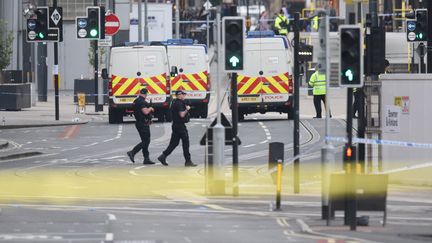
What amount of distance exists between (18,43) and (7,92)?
765 inches

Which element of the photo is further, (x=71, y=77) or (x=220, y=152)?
(x=71, y=77)

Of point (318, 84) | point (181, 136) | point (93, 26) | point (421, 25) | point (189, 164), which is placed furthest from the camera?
point (93, 26)

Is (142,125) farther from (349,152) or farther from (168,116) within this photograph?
(168,116)

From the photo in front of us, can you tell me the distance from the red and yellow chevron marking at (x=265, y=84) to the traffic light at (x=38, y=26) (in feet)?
21.9

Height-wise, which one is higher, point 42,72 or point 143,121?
point 42,72

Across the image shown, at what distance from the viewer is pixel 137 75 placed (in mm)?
47500

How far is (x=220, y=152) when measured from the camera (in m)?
26.5

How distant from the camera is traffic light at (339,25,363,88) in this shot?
20.9 m

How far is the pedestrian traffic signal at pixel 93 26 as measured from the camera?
5181cm

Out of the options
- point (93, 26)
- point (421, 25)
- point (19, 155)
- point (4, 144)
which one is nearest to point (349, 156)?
point (19, 155)

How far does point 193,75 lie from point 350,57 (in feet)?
98.3

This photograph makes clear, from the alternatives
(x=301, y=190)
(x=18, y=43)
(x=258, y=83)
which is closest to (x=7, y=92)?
(x=258, y=83)

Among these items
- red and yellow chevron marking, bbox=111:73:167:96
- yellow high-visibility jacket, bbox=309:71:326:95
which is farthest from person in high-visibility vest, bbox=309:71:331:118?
red and yellow chevron marking, bbox=111:73:167:96

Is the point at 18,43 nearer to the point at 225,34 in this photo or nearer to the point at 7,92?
the point at 7,92
